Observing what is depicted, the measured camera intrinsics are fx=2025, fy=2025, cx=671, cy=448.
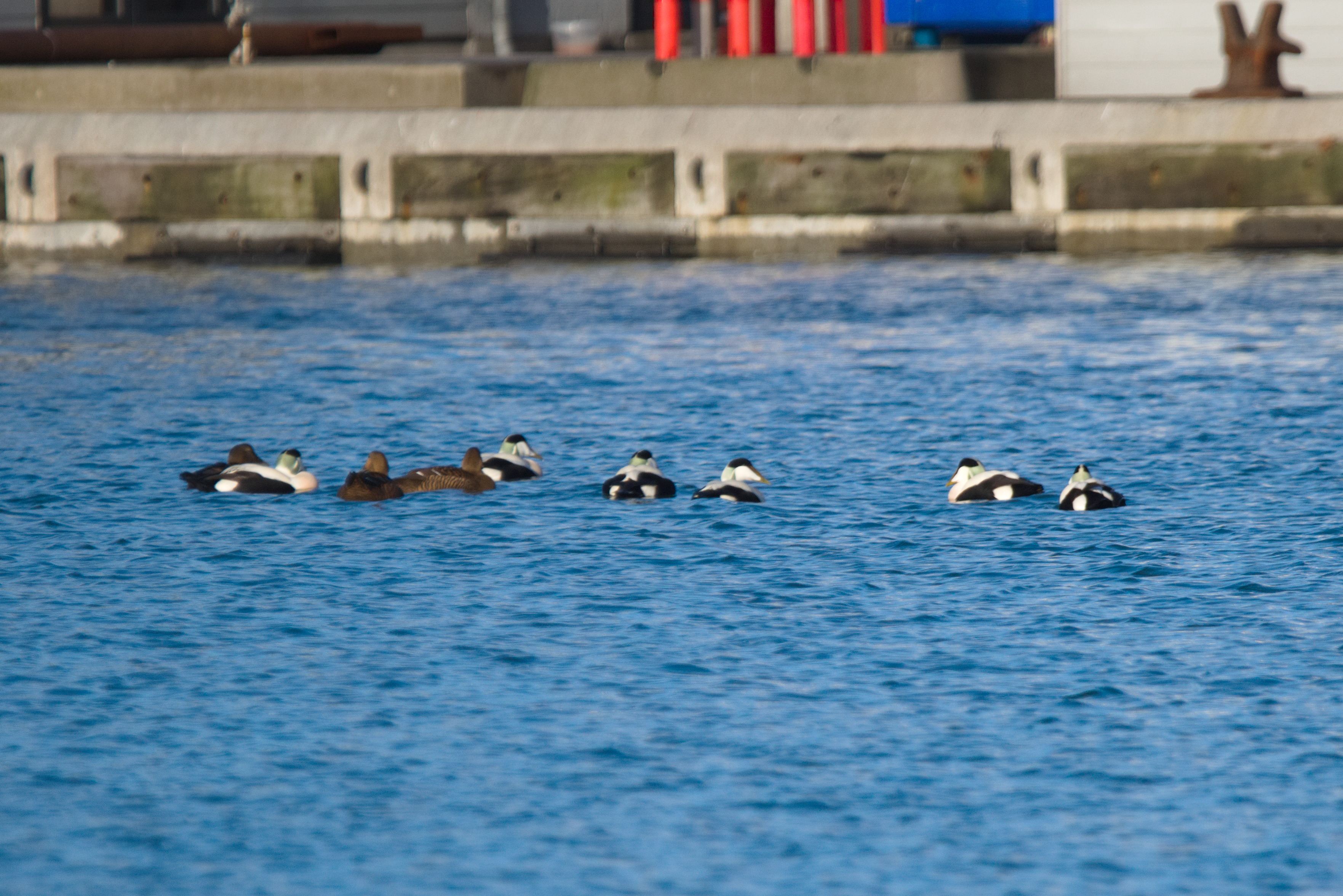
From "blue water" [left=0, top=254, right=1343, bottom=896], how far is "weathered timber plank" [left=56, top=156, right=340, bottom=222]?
26.3 feet

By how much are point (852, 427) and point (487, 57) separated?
62.7 ft

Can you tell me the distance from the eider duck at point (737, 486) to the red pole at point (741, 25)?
55.1 feet

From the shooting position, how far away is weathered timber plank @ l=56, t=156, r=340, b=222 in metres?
31.0

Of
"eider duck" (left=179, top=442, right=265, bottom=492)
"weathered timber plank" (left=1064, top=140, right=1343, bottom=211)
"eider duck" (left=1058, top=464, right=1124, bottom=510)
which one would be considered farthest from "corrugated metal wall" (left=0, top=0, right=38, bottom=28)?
"eider duck" (left=1058, top=464, right=1124, bottom=510)

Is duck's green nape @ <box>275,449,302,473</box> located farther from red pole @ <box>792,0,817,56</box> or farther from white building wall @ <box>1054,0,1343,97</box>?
white building wall @ <box>1054,0,1343,97</box>

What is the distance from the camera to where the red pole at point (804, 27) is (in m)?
30.8

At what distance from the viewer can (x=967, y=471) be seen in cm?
1570

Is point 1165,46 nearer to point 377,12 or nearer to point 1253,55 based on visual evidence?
point 1253,55

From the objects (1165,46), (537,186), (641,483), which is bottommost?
(641,483)

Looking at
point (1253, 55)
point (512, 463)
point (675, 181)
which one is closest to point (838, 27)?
point (675, 181)

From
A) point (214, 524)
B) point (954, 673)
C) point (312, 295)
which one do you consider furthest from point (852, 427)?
point (312, 295)

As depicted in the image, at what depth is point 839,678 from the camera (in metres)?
11.6

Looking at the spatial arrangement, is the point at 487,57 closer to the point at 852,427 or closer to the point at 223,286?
the point at 223,286

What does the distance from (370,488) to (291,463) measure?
782mm
